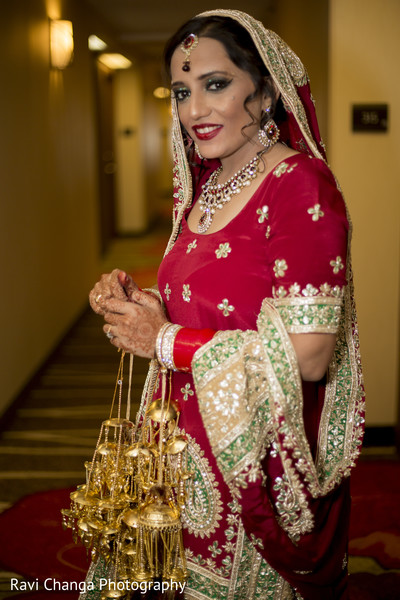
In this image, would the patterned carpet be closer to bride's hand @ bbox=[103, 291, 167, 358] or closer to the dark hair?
bride's hand @ bbox=[103, 291, 167, 358]

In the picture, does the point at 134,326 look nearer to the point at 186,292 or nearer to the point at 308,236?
the point at 186,292

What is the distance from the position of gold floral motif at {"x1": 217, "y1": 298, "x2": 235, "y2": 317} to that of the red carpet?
4.73ft

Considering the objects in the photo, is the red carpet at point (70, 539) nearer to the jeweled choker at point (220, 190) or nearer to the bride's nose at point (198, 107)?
the jeweled choker at point (220, 190)

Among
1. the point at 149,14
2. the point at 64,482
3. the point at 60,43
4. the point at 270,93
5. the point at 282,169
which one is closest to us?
the point at 282,169

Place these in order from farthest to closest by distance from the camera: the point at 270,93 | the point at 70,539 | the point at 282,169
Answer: the point at 70,539, the point at 270,93, the point at 282,169

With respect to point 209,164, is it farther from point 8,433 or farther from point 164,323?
point 8,433

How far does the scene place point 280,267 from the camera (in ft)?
3.59

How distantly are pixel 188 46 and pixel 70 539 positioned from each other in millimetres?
2043

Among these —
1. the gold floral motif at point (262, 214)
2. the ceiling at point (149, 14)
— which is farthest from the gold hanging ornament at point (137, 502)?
the ceiling at point (149, 14)

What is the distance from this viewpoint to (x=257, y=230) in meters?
1.19

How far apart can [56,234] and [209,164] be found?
11.8 feet

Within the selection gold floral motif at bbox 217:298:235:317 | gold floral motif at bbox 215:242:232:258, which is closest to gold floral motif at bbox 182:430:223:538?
gold floral motif at bbox 217:298:235:317

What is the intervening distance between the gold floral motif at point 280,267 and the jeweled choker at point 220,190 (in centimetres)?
26

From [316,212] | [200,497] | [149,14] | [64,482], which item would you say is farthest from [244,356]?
[149,14]
